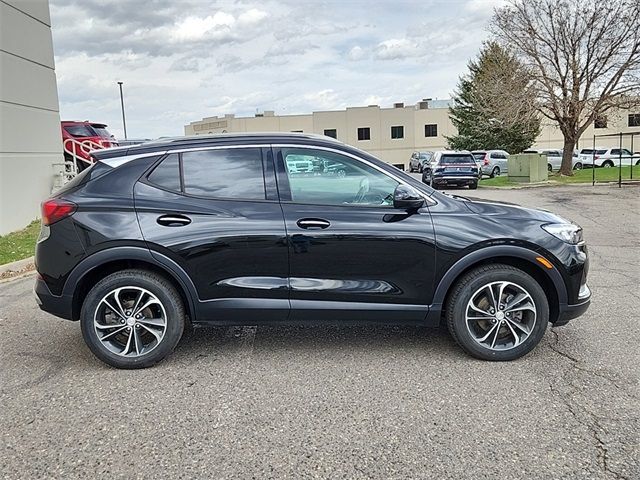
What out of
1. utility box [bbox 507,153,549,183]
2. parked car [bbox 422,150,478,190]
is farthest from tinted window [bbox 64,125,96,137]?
utility box [bbox 507,153,549,183]

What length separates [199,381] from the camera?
13.3ft

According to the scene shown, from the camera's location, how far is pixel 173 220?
13.8ft

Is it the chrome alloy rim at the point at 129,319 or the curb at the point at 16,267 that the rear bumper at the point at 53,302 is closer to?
the chrome alloy rim at the point at 129,319

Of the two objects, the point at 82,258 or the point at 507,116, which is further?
the point at 507,116

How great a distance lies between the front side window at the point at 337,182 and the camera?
4.30 meters

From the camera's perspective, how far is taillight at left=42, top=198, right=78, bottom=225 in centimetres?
418

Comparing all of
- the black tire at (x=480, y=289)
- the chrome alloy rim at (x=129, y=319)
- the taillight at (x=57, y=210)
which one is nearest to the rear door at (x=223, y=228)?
the chrome alloy rim at (x=129, y=319)

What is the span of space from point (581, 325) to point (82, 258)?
14.5 feet

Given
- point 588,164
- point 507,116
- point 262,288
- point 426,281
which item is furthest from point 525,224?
point 588,164

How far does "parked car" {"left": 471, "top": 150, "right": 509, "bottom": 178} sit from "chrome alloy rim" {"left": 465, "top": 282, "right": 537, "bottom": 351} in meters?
31.9

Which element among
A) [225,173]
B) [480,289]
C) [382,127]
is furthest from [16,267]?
[382,127]

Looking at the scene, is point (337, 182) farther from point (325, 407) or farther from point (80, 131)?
point (80, 131)

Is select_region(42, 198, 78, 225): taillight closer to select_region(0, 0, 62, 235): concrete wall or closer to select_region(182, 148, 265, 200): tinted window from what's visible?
select_region(182, 148, 265, 200): tinted window

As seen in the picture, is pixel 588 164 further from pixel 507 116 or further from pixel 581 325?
pixel 581 325
